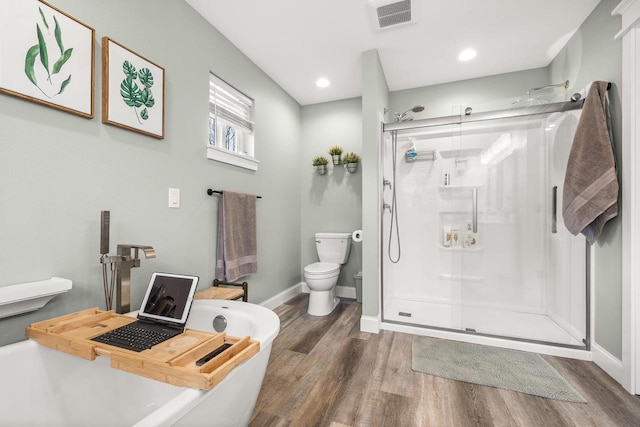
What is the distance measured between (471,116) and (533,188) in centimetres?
77

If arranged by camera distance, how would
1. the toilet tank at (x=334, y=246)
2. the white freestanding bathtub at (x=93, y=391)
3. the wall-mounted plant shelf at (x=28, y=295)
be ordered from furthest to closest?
the toilet tank at (x=334, y=246)
the wall-mounted plant shelf at (x=28, y=295)
the white freestanding bathtub at (x=93, y=391)

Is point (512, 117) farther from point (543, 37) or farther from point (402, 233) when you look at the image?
point (402, 233)

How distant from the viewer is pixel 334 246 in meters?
3.29

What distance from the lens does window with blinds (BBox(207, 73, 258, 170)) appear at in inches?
88.9

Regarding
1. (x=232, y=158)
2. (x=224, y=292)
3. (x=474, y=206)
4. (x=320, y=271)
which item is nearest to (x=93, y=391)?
(x=224, y=292)

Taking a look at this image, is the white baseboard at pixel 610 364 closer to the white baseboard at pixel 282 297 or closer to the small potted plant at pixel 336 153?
the white baseboard at pixel 282 297

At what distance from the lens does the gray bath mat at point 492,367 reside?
1.64 m

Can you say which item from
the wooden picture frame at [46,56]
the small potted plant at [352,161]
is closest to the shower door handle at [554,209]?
the small potted plant at [352,161]

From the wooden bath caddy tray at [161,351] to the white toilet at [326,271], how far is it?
1.77m

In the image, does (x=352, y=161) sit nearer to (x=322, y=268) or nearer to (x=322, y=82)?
(x=322, y=82)

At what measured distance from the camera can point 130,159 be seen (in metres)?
1.58

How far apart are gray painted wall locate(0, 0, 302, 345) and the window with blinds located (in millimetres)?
75

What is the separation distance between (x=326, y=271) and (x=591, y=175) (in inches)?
84.7

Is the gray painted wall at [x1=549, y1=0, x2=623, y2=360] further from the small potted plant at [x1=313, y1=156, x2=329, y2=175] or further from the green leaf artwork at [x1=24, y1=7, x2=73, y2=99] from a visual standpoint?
the green leaf artwork at [x1=24, y1=7, x2=73, y2=99]
